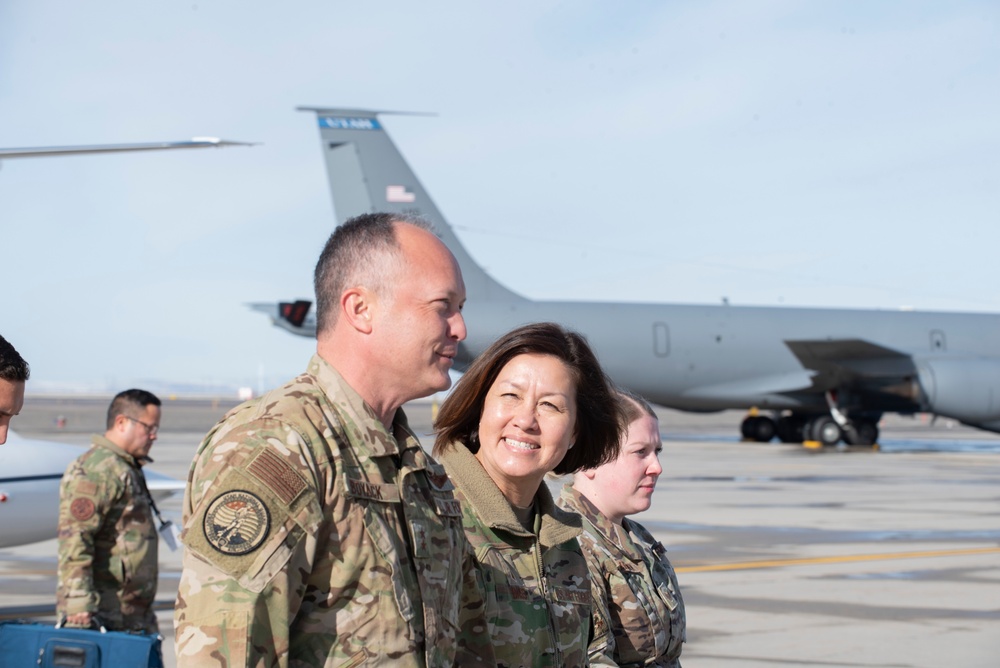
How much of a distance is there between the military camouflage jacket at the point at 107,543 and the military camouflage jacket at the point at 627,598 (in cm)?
291

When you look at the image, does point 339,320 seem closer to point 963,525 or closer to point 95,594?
point 95,594

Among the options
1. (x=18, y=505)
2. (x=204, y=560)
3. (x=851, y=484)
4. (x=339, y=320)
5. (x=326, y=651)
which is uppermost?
(x=339, y=320)

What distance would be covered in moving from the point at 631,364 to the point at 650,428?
2786 centimetres

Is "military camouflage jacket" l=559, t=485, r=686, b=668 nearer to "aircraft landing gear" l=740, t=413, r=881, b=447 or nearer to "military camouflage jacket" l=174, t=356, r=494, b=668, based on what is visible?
"military camouflage jacket" l=174, t=356, r=494, b=668

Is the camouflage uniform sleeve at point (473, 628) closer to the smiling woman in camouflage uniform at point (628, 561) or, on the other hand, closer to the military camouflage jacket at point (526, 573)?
the military camouflage jacket at point (526, 573)

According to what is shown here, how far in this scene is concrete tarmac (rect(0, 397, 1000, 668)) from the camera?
7617 mm

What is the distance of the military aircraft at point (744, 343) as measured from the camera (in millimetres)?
31047

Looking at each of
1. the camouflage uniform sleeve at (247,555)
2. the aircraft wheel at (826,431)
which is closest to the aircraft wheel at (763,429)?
the aircraft wheel at (826,431)

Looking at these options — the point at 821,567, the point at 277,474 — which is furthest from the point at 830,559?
the point at 277,474

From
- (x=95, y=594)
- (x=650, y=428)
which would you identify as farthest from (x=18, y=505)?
(x=650, y=428)

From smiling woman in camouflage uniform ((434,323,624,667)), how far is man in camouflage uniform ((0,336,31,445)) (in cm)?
122

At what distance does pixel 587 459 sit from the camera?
3619 millimetres

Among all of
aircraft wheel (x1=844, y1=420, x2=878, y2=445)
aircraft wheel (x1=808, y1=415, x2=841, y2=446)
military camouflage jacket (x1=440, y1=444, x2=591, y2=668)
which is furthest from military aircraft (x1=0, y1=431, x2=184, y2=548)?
aircraft wheel (x1=844, y1=420, x2=878, y2=445)

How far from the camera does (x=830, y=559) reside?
11.7 meters
